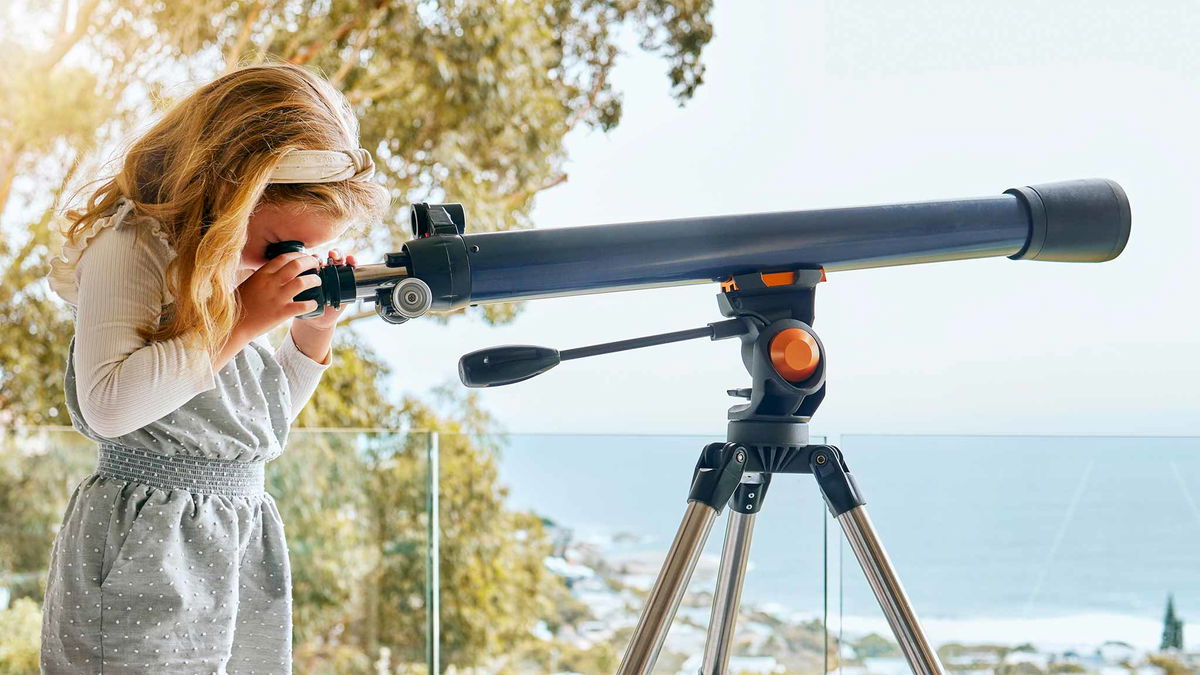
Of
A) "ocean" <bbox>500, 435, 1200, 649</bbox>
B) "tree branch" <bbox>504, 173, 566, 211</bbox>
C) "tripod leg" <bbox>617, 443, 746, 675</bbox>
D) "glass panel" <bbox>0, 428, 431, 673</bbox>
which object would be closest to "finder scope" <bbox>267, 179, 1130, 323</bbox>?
"tripod leg" <bbox>617, 443, 746, 675</bbox>

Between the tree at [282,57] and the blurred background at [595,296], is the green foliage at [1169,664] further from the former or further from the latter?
the tree at [282,57]

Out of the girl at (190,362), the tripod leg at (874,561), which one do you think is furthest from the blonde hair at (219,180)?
the tripod leg at (874,561)

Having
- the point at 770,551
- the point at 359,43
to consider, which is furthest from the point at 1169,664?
the point at 359,43

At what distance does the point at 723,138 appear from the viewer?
4543 mm

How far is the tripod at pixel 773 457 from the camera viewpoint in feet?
3.03

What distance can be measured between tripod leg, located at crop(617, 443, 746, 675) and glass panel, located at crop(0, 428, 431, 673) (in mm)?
1578

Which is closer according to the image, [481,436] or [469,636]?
[469,636]

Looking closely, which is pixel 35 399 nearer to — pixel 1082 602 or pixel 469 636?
pixel 469 636

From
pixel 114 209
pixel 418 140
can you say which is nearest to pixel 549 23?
pixel 418 140

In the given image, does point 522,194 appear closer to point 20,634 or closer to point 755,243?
point 20,634

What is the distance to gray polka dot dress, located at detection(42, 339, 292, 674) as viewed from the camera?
1.06m

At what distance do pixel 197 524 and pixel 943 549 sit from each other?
137 centimetres

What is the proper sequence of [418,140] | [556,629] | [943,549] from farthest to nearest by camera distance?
[418,140], [556,629], [943,549]

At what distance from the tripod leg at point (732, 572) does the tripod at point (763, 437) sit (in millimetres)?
27
